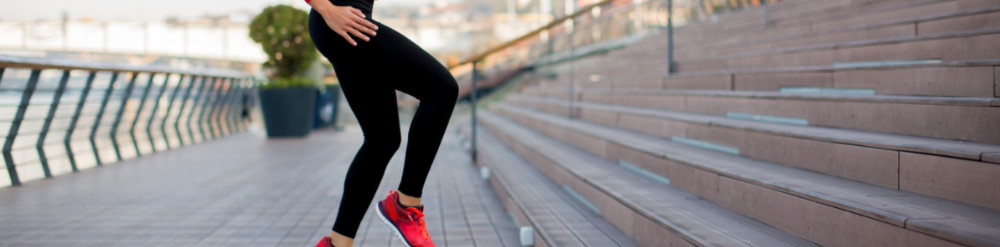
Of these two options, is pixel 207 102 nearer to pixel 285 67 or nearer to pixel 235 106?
pixel 235 106

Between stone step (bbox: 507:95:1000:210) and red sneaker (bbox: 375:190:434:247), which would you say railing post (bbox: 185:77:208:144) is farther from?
red sneaker (bbox: 375:190:434:247)

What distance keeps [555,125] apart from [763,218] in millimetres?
3396

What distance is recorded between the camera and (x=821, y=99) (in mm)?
2760

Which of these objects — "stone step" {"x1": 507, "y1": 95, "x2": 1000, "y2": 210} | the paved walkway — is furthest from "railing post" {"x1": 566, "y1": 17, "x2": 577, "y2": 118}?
"stone step" {"x1": 507, "y1": 95, "x2": 1000, "y2": 210}

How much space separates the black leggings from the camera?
1.77 metres

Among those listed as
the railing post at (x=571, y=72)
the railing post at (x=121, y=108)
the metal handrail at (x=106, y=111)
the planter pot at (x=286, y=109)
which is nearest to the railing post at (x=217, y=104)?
the metal handrail at (x=106, y=111)

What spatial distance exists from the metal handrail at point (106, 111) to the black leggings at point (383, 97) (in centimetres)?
389

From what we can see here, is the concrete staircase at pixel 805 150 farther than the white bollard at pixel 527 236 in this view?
No

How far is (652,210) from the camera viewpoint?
7.64 feet

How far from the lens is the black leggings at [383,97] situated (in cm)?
177

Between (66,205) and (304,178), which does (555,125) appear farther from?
(66,205)

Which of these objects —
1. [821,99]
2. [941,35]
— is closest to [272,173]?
[821,99]

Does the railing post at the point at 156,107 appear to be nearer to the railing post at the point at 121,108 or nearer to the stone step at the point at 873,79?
the railing post at the point at 121,108

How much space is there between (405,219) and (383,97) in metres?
0.36
